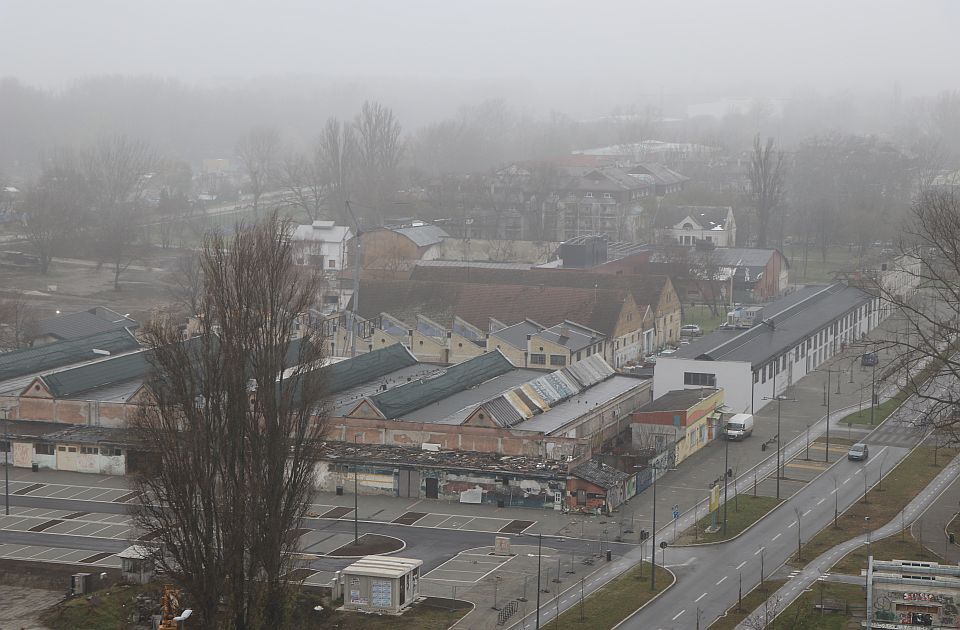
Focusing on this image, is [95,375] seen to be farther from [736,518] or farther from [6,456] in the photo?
[736,518]

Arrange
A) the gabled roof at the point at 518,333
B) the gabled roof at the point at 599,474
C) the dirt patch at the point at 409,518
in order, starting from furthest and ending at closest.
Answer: the gabled roof at the point at 518,333 → the gabled roof at the point at 599,474 → the dirt patch at the point at 409,518

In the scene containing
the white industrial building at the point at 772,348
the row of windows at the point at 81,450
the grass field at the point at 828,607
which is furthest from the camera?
the white industrial building at the point at 772,348

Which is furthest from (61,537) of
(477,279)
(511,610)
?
(477,279)

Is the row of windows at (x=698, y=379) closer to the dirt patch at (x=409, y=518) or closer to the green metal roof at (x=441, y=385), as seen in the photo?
the green metal roof at (x=441, y=385)

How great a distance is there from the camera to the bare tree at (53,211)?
72.1 meters

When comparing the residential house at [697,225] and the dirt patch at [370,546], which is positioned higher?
the residential house at [697,225]

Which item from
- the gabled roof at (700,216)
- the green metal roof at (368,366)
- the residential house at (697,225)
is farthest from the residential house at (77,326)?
the gabled roof at (700,216)

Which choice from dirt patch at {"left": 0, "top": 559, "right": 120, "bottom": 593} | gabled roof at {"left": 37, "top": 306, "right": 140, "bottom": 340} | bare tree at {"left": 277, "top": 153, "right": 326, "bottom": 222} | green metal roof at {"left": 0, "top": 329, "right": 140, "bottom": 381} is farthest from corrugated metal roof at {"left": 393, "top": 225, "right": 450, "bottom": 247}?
dirt patch at {"left": 0, "top": 559, "right": 120, "bottom": 593}

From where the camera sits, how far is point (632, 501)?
116 ft

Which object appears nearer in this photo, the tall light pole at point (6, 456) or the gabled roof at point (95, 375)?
the tall light pole at point (6, 456)

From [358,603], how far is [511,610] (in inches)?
118

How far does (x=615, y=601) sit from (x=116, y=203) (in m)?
70.4

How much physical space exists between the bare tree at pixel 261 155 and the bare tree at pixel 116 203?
9.41m

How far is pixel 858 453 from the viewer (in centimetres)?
3975
